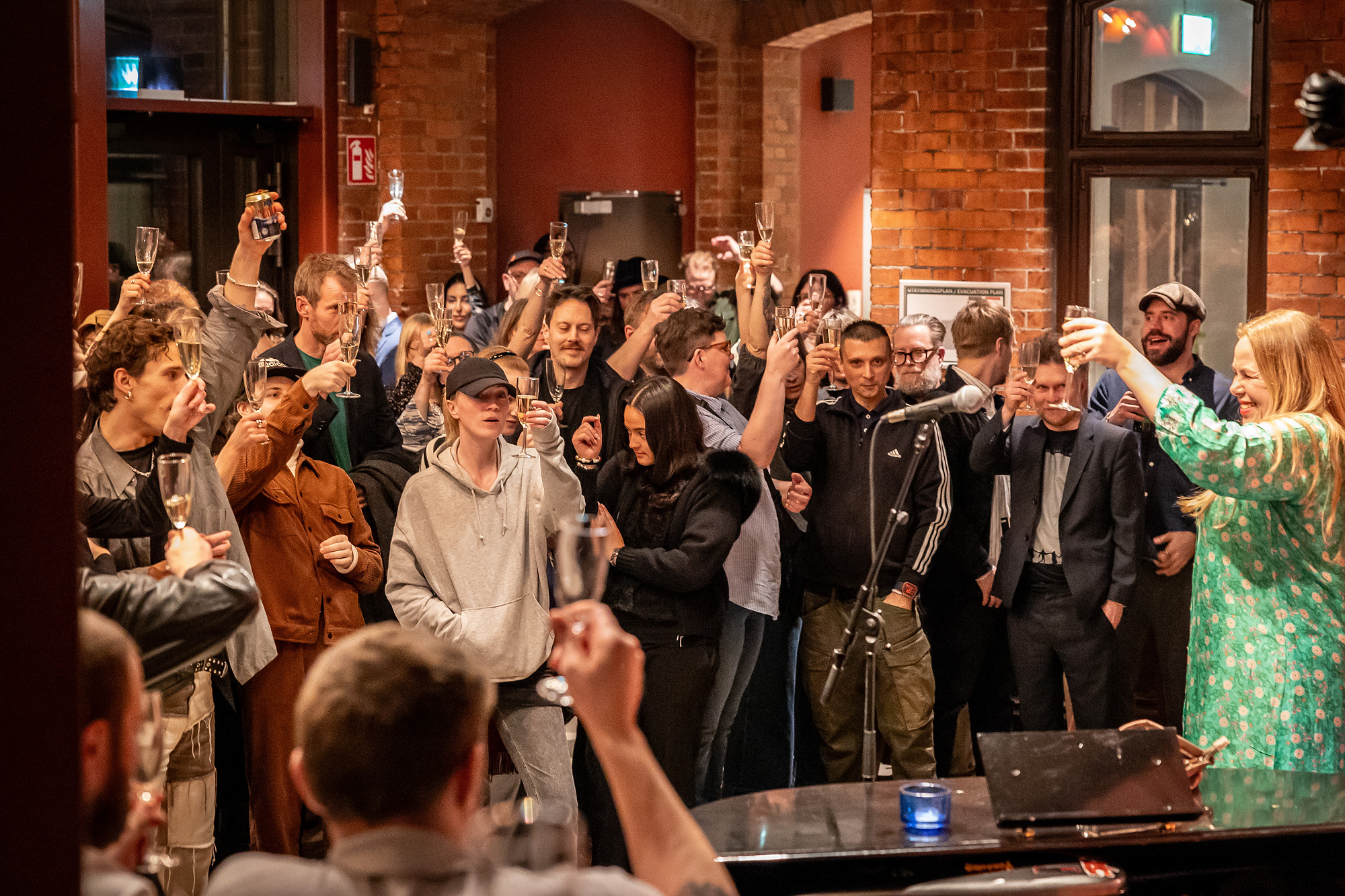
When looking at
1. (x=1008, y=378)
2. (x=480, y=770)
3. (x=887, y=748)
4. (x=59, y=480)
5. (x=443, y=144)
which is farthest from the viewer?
(x=443, y=144)

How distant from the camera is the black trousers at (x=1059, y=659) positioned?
4328 mm

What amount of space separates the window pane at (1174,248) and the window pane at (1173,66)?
0.87 ft

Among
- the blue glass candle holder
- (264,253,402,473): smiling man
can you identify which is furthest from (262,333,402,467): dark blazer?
the blue glass candle holder

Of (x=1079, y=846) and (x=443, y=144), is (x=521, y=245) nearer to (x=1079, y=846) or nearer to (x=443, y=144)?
(x=443, y=144)

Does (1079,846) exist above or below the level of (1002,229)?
below

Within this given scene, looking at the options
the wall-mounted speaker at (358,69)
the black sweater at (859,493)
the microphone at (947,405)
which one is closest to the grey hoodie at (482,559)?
the black sweater at (859,493)

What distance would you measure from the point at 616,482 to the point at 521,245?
5225 mm

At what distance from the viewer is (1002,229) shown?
6.49 m

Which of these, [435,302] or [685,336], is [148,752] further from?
[435,302]

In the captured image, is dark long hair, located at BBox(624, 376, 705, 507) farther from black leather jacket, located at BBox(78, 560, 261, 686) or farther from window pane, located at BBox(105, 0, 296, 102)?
window pane, located at BBox(105, 0, 296, 102)

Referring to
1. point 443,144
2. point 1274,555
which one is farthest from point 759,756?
point 443,144

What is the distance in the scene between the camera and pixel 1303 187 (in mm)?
5781

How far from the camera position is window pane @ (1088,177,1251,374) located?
6215 mm

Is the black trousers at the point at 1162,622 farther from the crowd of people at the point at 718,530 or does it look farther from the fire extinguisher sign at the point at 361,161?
the fire extinguisher sign at the point at 361,161
